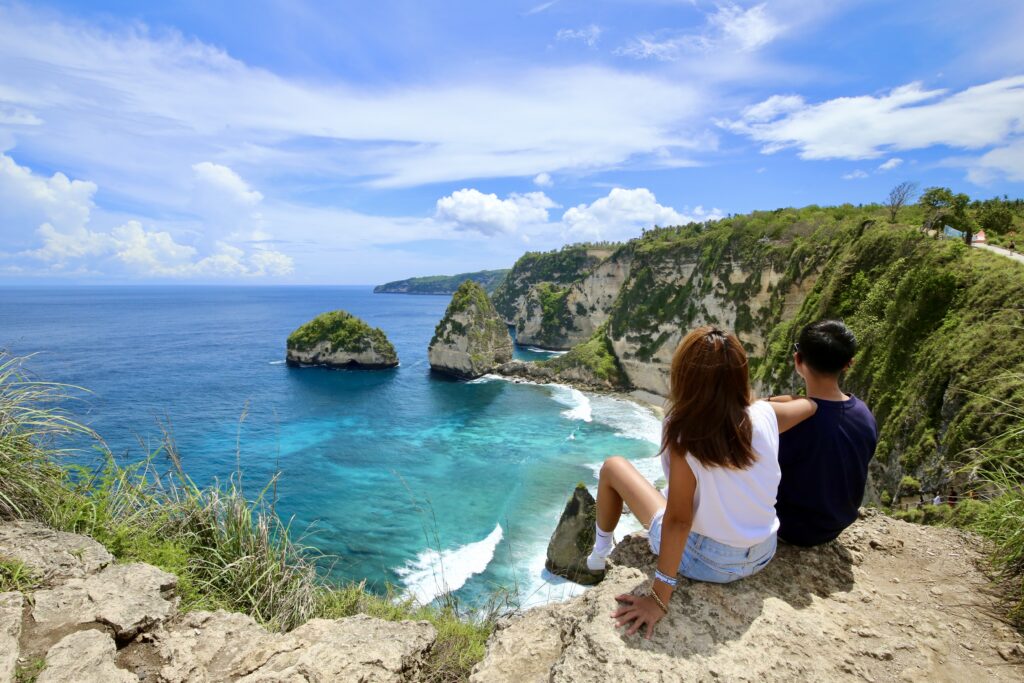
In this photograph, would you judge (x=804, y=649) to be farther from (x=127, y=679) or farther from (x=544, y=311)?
(x=544, y=311)

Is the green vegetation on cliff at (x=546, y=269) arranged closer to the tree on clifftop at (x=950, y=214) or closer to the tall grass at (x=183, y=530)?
the tree on clifftop at (x=950, y=214)

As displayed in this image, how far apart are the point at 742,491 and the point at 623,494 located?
3.18 feet

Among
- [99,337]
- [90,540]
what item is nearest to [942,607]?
[90,540]

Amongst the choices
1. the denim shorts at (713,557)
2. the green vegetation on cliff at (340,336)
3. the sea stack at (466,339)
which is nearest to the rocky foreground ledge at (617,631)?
the denim shorts at (713,557)

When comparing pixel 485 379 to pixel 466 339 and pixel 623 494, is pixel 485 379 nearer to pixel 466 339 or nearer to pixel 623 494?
pixel 466 339

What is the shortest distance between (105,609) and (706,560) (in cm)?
483

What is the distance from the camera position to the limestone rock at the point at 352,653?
3650mm

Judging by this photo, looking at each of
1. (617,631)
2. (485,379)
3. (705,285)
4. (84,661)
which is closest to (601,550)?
(617,631)

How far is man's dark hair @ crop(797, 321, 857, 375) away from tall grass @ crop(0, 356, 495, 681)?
397 centimetres

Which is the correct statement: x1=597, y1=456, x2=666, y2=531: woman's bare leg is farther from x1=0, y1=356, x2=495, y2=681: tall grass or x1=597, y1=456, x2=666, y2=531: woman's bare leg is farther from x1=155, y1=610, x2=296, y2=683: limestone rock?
x1=155, y1=610, x2=296, y2=683: limestone rock

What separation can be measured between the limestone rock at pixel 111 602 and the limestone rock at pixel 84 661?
0.19 metres

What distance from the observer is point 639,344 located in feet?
186

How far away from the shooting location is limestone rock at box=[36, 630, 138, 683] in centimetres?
335

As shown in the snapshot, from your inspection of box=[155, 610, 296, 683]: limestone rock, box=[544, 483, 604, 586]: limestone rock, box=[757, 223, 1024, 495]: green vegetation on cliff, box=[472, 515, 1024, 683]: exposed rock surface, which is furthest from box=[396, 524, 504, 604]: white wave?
box=[472, 515, 1024, 683]: exposed rock surface
